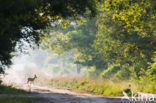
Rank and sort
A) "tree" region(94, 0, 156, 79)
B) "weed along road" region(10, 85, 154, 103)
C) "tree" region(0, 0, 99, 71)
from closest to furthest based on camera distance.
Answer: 1. "tree" region(0, 0, 99, 71)
2. "weed along road" region(10, 85, 154, 103)
3. "tree" region(94, 0, 156, 79)

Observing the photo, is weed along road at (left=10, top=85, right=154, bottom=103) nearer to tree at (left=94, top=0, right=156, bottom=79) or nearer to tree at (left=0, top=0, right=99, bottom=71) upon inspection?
tree at (left=0, top=0, right=99, bottom=71)

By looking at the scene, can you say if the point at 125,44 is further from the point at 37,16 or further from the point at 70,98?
Answer: the point at 37,16

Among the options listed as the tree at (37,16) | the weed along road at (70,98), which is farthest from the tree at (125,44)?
the tree at (37,16)

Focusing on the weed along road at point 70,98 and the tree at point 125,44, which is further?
the tree at point 125,44

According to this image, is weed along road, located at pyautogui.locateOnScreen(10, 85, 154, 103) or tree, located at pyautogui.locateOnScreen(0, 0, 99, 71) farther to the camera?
weed along road, located at pyautogui.locateOnScreen(10, 85, 154, 103)

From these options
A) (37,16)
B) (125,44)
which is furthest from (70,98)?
(125,44)

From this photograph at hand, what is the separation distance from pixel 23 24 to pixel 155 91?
1000 centimetres

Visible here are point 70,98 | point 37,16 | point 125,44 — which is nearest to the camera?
point 37,16

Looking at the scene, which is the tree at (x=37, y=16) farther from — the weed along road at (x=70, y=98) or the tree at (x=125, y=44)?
the tree at (x=125, y=44)

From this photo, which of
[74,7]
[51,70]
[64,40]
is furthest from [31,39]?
[51,70]

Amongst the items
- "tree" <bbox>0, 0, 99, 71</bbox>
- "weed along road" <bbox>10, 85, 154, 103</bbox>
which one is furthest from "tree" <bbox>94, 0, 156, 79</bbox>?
"tree" <bbox>0, 0, 99, 71</bbox>

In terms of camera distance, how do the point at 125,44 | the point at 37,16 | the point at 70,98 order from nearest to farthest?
the point at 37,16
the point at 70,98
the point at 125,44

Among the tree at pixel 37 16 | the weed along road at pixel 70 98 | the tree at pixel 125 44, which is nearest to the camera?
the tree at pixel 37 16

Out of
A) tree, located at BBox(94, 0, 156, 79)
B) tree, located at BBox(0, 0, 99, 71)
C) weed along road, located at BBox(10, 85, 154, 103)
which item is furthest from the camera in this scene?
tree, located at BBox(94, 0, 156, 79)
